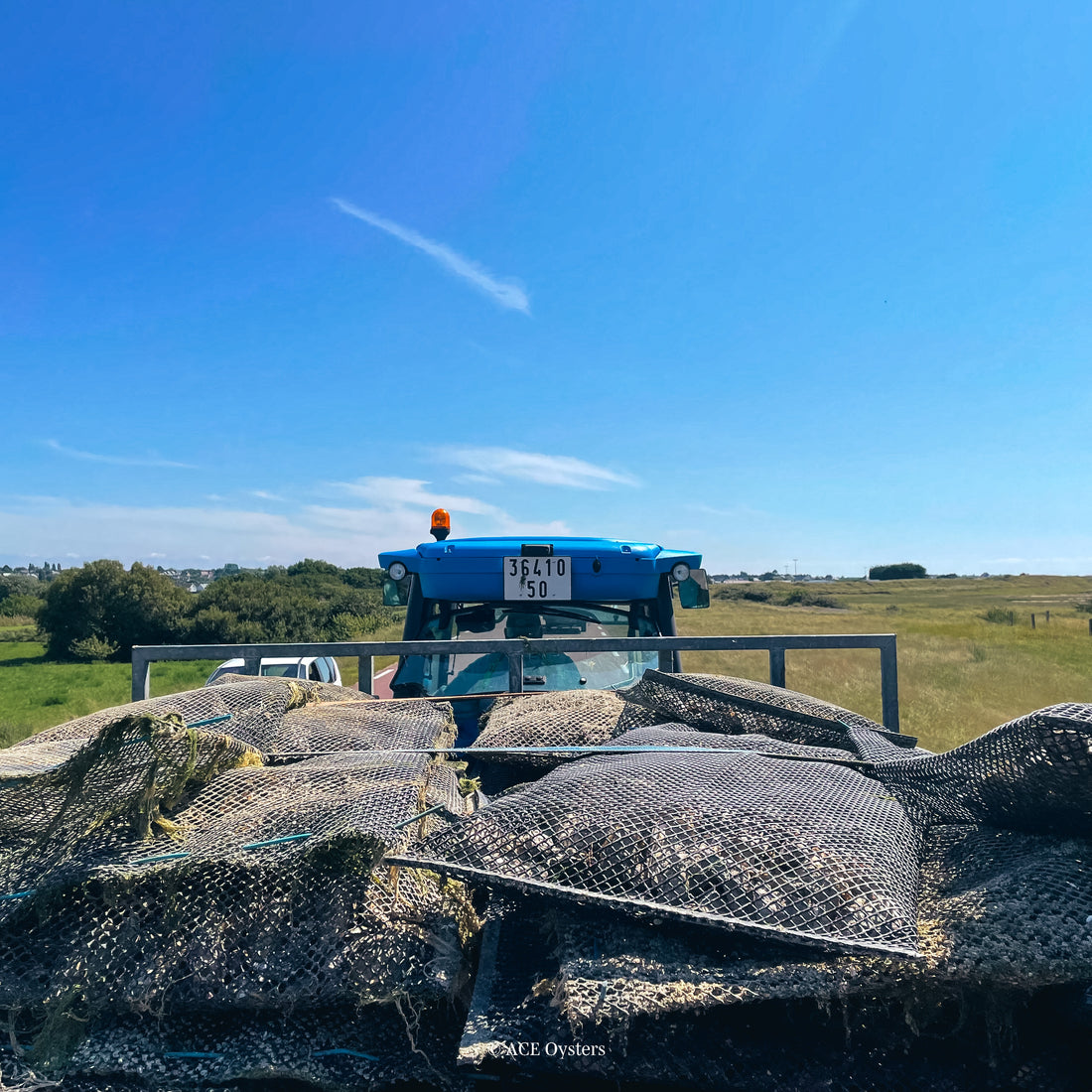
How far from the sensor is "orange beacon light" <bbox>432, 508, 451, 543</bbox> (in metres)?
5.16

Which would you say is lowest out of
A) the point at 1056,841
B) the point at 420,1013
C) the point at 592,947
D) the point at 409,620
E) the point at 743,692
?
the point at 420,1013

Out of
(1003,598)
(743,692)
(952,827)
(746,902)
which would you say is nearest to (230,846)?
(746,902)

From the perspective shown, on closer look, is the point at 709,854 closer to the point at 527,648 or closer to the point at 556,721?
the point at 556,721

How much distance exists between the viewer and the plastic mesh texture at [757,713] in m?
3.15

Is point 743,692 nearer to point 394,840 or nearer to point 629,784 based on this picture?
point 629,784

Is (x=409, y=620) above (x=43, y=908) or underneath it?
above

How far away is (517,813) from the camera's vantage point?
1.99m

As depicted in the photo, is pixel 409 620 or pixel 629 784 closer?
pixel 629 784

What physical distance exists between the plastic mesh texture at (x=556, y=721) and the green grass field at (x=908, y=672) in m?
5.56

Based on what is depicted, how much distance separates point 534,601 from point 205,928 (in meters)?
2.93

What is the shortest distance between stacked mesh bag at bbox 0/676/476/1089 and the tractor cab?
2.26 m

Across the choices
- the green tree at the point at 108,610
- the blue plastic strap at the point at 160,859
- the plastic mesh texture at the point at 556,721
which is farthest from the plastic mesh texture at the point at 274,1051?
the green tree at the point at 108,610

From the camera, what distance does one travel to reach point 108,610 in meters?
47.4

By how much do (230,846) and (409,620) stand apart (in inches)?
114
